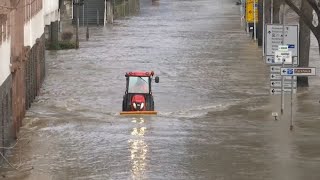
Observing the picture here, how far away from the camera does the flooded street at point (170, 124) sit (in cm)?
2316

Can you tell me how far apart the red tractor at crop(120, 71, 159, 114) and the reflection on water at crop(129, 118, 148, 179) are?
155 centimetres

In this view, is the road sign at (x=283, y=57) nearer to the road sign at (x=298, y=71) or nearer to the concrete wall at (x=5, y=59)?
the road sign at (x=298, y=71)

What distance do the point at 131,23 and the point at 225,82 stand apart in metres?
48.3

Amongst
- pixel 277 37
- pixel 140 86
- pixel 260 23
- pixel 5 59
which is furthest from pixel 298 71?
pixel 260 23

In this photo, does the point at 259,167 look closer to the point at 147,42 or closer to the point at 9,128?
the point at 9,128

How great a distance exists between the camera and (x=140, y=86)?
3247cm

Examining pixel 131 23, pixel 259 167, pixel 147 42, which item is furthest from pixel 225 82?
pixel 131 23

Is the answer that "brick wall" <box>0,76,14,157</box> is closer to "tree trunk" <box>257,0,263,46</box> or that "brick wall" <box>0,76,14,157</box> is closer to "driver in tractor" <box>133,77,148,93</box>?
"driver in tractor" <box>133,77,148,93</box>

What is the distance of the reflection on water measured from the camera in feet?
74.2

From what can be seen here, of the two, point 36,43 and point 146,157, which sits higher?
point 36,43

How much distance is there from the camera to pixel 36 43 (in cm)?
3803

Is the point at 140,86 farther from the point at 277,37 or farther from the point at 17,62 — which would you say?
the point at 17,62

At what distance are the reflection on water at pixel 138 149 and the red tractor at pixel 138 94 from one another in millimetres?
1547

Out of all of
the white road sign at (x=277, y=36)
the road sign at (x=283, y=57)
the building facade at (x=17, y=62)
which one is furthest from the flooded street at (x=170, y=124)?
the white road sign at (x=277, y=36)
